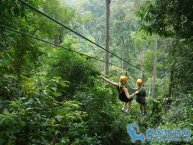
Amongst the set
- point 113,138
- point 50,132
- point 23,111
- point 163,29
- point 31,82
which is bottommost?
point 113,138

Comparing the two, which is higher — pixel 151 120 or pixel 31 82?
pixel 31 82

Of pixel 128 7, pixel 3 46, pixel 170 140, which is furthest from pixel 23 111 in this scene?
pixel 128 7

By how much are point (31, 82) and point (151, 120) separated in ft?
13.2

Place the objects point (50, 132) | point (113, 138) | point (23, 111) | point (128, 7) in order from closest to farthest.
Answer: point (23, 111) → point (50, 132) → point (113, 138) → point (128, 7)

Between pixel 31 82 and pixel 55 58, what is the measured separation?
2.58 meters

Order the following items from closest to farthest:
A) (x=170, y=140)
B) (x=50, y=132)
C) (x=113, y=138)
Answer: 1. (x=50, y=132)
2. (x=170, y=140)
3. (x=113, y=138)

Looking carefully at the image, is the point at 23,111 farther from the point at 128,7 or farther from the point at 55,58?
the point at 128,7

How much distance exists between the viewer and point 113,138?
→ 6125 mm

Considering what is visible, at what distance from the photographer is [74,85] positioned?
627 cm

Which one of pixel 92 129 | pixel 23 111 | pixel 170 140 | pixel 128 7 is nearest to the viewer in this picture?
pixel 23 111


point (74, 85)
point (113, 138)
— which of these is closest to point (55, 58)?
point (74, 85)

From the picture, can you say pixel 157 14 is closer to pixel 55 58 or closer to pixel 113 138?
pixel 55 58

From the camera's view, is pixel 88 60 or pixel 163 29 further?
pixel 163 29

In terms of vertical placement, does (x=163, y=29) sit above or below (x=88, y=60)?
above
